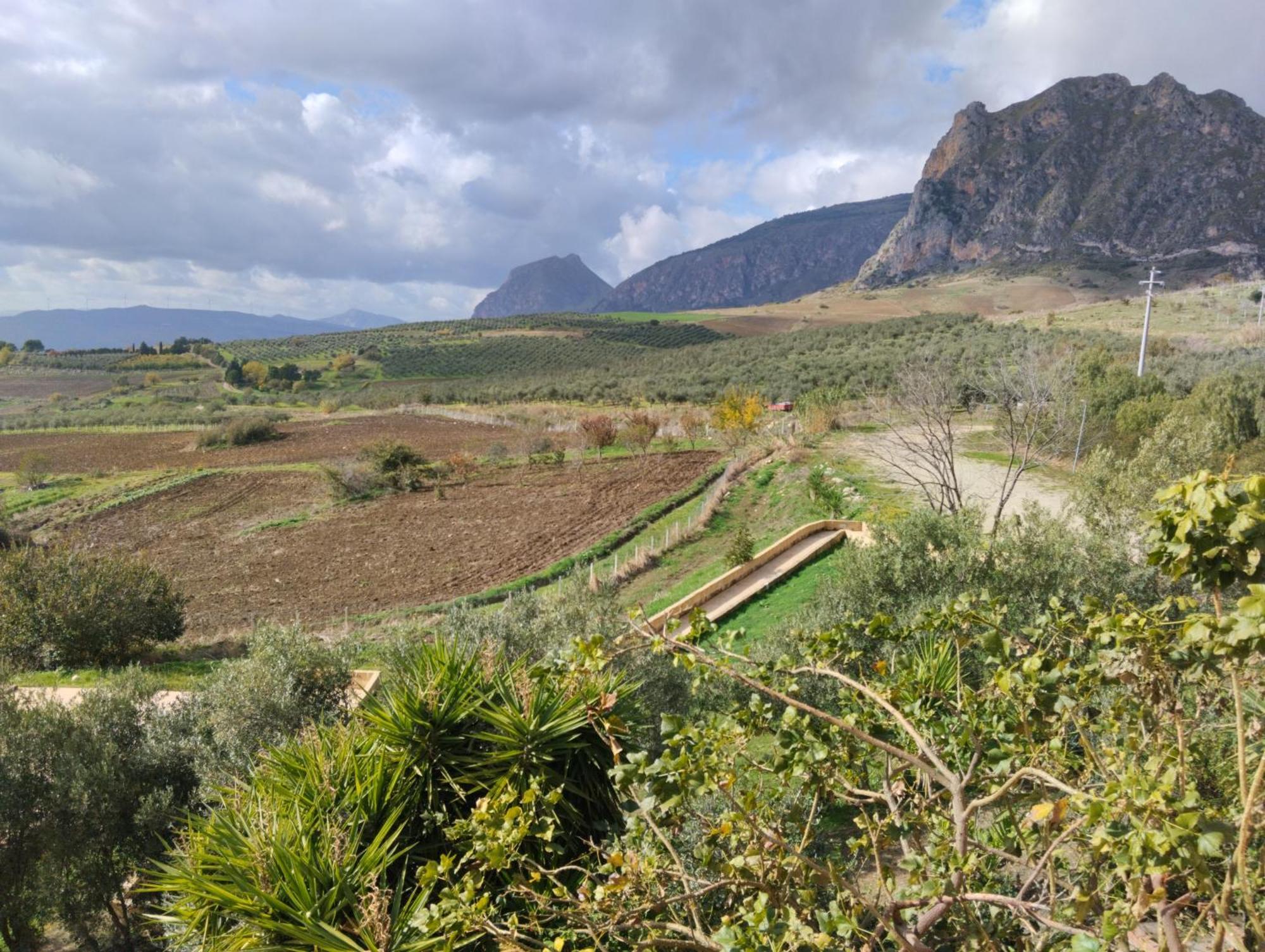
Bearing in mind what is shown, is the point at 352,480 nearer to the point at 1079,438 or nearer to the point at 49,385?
the point at 1079,438

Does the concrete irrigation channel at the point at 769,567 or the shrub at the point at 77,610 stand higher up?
the shrub at the point at 77,610

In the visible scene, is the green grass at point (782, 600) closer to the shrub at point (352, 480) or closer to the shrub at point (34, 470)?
the shrub at point (352, 480)

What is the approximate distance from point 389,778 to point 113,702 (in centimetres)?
555

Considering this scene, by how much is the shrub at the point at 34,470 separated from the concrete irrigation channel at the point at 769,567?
41.7 meters

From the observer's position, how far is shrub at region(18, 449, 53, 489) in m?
39.2

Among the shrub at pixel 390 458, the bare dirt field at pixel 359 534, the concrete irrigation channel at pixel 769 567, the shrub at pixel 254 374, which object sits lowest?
the bare dirt field at pixel 359 534

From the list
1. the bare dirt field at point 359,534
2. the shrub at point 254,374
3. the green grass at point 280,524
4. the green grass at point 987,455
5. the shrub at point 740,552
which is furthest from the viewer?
the shrub at point 254,374

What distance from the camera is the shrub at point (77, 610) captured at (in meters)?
14.1

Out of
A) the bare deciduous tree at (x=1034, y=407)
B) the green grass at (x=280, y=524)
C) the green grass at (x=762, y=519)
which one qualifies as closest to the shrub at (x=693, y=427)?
the green grass at (x=762, y=519)

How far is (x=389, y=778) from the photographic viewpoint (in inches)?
196

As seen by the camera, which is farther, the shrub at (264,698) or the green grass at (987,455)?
the green grass at (987,455)

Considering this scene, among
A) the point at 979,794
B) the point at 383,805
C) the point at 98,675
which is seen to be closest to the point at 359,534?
the point at 98,675

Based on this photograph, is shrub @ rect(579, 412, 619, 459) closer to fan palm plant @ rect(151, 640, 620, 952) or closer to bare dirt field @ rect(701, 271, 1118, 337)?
fan palm plant @ rect(151, 640, 620, 952)

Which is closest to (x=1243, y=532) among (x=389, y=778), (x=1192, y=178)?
(x=389, y=778)
